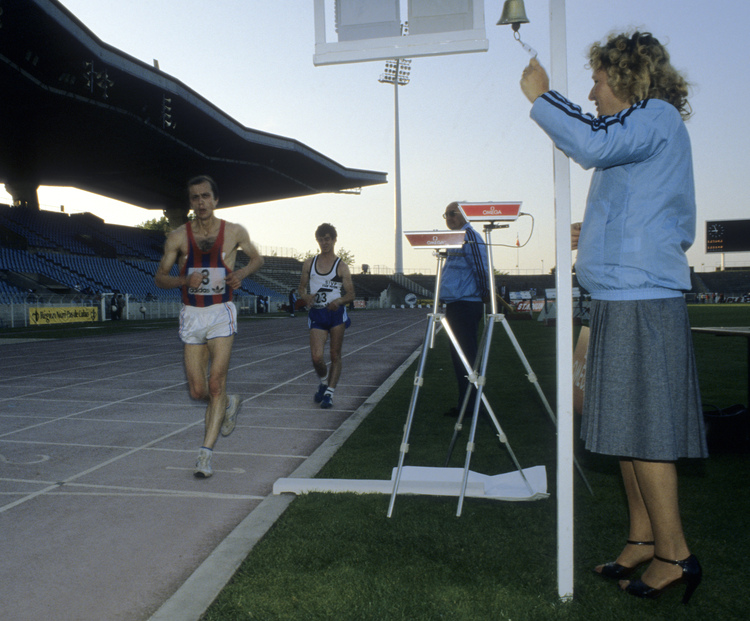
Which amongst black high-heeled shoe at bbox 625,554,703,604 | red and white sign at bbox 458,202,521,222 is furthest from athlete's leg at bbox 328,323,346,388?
black high-heeled shoe at bbox 625,554,703,604

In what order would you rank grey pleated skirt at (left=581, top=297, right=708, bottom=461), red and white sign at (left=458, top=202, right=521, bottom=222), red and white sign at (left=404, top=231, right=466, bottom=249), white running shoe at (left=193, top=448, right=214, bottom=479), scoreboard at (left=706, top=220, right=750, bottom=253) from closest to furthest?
1. grey pleated skirt at (left=581, top=297, right=708, bottom=461)
2. red and white sign at (left=458, top=202, right=521, bottom=222)
3. red and white sign at (left=404, top=231, right=466, bottom=249)
4. white running shoe at (left=193, top=448, right=214, bottom=479)
5. scoreboard at (left=706, top=220, right=750, bottom=253)

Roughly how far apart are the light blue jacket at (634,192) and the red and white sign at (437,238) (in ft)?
4.15

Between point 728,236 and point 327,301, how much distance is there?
40961 millimetres

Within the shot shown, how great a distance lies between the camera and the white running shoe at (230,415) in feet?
18.6

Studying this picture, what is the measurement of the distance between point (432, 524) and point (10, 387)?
761 centimetres

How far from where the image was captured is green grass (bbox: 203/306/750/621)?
8.58 feet

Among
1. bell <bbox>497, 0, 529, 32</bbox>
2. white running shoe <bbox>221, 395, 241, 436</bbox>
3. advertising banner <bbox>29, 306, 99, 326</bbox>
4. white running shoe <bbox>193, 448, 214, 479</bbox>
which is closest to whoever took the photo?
bell <bbox>497, 0, 529, 32</bbox>

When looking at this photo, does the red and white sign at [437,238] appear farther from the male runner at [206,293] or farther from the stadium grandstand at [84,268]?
the stadium grandstand at [84,268]

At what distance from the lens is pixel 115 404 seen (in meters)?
7.73

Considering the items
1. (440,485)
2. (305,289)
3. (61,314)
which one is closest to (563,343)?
(440,485)

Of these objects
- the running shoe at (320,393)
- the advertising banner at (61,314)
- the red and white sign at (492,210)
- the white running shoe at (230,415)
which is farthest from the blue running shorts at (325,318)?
the advertising banner at (61,314)

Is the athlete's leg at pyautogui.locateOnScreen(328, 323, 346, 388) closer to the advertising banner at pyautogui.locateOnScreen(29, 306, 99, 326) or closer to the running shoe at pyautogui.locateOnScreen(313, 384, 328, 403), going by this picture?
the running shoe at pyautogui.locateOnScreen(313, 384, 328, 403)

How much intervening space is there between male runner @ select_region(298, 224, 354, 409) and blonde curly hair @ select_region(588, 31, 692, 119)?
16.2 feet

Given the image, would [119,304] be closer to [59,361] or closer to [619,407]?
[59,361]
